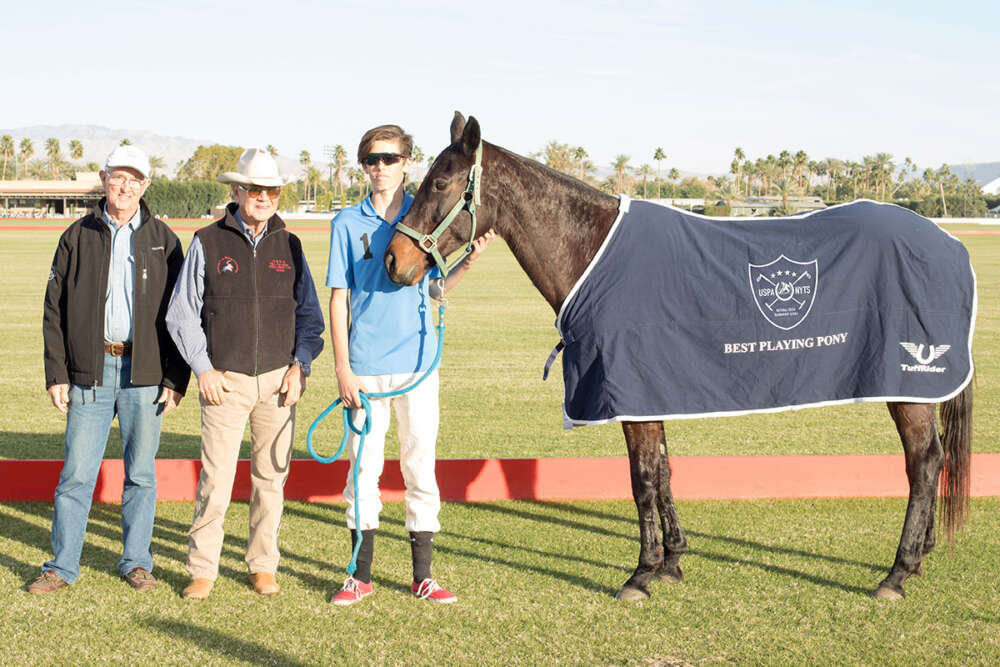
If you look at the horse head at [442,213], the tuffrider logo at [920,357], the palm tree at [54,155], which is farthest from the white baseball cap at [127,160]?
the palm tree at [54,155]

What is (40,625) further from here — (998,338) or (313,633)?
(998,338)

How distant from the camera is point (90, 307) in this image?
417 cm

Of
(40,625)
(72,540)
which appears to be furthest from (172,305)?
(40,625)

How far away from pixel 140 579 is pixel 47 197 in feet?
272

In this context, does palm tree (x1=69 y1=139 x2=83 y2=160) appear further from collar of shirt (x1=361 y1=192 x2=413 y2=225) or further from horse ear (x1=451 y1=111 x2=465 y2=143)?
horse ear (x1=451 y1=111 x2=465 y2=143)

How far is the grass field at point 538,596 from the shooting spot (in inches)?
143

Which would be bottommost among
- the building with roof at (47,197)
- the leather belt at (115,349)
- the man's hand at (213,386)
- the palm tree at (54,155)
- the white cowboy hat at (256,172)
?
the man's hand at (213,386)

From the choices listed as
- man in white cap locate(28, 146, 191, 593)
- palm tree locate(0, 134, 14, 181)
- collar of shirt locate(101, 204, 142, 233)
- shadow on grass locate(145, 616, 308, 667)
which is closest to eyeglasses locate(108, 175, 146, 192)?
man in white cap locate(28, 146, 191, 593)

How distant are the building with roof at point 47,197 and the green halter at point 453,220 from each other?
247 feet

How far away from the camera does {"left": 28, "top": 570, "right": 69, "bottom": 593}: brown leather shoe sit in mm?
4145

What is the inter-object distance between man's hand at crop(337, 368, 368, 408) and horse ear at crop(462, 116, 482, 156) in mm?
1105

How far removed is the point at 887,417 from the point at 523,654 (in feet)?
18.9

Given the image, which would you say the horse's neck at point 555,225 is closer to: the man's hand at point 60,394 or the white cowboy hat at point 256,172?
the white cowboy hat at point 256,172

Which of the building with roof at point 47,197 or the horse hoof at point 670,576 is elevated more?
the building with roof at point 47,197
